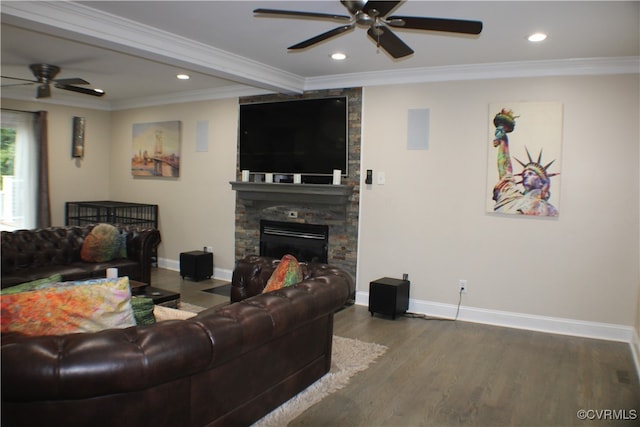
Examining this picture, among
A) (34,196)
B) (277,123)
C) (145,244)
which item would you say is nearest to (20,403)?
(145,244)

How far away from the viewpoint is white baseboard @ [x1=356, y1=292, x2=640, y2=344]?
4.21 metres

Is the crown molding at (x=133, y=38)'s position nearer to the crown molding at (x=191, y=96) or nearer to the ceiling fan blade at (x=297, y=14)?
the crown molding at (x=191, y=96)

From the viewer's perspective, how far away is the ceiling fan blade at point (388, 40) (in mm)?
2868

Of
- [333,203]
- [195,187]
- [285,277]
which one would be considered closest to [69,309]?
[285,277]

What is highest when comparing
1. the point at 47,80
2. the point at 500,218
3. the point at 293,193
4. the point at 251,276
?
the point at 47,80

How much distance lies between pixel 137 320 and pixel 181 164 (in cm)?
471

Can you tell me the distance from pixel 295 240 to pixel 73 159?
403 centimetres

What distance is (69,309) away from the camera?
6.59ft

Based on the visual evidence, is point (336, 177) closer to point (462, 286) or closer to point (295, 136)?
point (295, 136)

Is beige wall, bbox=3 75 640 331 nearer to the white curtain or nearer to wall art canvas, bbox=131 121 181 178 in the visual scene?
wall art canvas, bbox=131 121 181 178

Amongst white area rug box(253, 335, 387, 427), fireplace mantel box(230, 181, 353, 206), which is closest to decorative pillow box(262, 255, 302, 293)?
white area rug box(253, 335, 387, 427)

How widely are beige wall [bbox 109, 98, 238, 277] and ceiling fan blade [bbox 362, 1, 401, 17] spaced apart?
3784mm

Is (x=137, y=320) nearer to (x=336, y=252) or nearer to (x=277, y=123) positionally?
(x=336, y=252)

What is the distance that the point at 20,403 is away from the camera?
1732 mm
